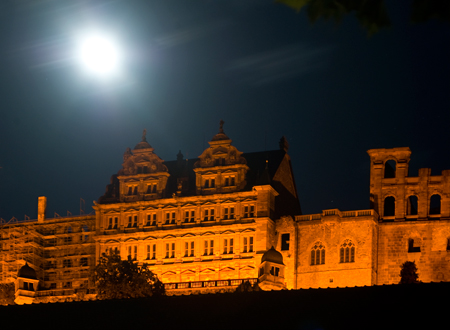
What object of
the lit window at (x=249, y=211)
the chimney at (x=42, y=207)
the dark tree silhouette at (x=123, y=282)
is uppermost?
the chimney at (x=42, y=207)

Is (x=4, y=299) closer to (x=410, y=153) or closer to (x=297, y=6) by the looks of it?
(x=410, y=153)

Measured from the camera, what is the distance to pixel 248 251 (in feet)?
281

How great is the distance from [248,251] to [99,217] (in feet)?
59.4

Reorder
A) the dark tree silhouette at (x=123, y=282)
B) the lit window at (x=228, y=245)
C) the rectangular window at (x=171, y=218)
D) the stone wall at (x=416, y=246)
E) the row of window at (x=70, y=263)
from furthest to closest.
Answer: the row of window at (x=70, y=263) → the rectangular window at (x=171, y=218) → the lit window at (x=228, y=245) → the stone wall at (x=416, y=246) → the dark tree silhouette at (x=123, y=282)

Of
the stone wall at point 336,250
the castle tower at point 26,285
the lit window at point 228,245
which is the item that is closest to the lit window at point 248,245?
the lit window at point 228,245

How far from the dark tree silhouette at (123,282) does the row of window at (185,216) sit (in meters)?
11.7

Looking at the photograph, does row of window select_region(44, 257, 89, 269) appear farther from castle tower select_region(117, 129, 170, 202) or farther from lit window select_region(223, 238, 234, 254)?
lit window select_region(223, 238, 234, 254)

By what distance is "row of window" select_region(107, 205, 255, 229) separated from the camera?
87.4 meters

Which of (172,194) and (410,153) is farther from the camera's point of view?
(172,194)

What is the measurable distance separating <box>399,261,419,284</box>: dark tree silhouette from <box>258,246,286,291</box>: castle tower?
10563mm

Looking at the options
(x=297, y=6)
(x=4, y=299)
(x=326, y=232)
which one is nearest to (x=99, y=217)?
(x=4, y=299)

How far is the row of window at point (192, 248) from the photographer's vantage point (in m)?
86.1

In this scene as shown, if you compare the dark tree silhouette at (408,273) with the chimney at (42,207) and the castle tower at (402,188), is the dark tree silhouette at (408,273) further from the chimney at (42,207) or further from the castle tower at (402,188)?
the chimney at (42,207)

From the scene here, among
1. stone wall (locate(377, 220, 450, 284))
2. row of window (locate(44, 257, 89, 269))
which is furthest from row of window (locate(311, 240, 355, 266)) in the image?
row of window (locate(44, 257, 89, 269))
